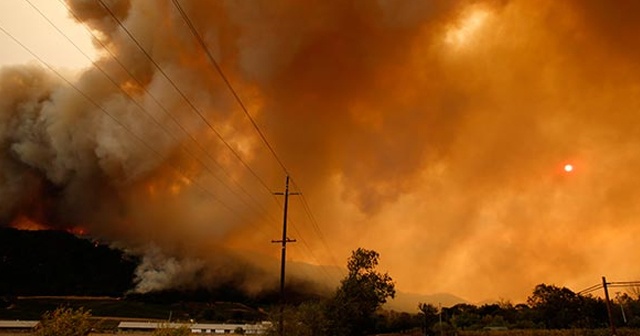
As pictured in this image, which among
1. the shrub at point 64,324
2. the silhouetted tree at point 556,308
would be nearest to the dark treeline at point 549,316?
the silhouetted tree at point 556,308

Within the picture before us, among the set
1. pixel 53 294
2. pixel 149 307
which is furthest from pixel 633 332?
pixel 53 294

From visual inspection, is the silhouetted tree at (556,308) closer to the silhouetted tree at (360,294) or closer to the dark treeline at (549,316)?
the dark treeline at (549,316)

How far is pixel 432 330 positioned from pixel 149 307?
143940 mm

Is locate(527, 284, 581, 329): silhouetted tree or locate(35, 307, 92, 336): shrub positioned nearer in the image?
locate(35, 307, 92, 336): shrub

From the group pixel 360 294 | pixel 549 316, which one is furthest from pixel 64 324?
pixel 549 316

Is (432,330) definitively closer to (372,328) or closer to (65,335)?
(372,328)

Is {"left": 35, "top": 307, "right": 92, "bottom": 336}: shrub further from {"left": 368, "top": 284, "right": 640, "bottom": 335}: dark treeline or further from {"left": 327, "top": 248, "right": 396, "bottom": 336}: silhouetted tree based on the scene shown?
{"left": 368, "top": 284, "right": 640, "bottom": 335}: dark treeline

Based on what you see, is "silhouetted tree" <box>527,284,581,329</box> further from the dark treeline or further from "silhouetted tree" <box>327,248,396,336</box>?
"silhouetted tree" <box>327,248,396,336</box>

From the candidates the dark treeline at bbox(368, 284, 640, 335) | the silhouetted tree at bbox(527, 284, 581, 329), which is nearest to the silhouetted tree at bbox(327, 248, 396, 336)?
the dark treeline at bbox(368, 284, 640, 335)

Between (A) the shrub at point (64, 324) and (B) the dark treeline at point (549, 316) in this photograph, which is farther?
(B) the dark treeline at point (549, 316)

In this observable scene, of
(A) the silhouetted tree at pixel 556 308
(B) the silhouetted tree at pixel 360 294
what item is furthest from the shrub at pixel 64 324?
(A) the silhouetted tree at pixel 556 308

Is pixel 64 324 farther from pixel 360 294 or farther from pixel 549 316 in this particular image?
pixel 549 316

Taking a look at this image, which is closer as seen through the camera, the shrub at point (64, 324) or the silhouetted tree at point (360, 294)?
the shrub at point (64, 324)

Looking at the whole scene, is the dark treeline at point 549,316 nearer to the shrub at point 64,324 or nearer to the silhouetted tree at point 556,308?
the silhouetted tree at point 556,308
